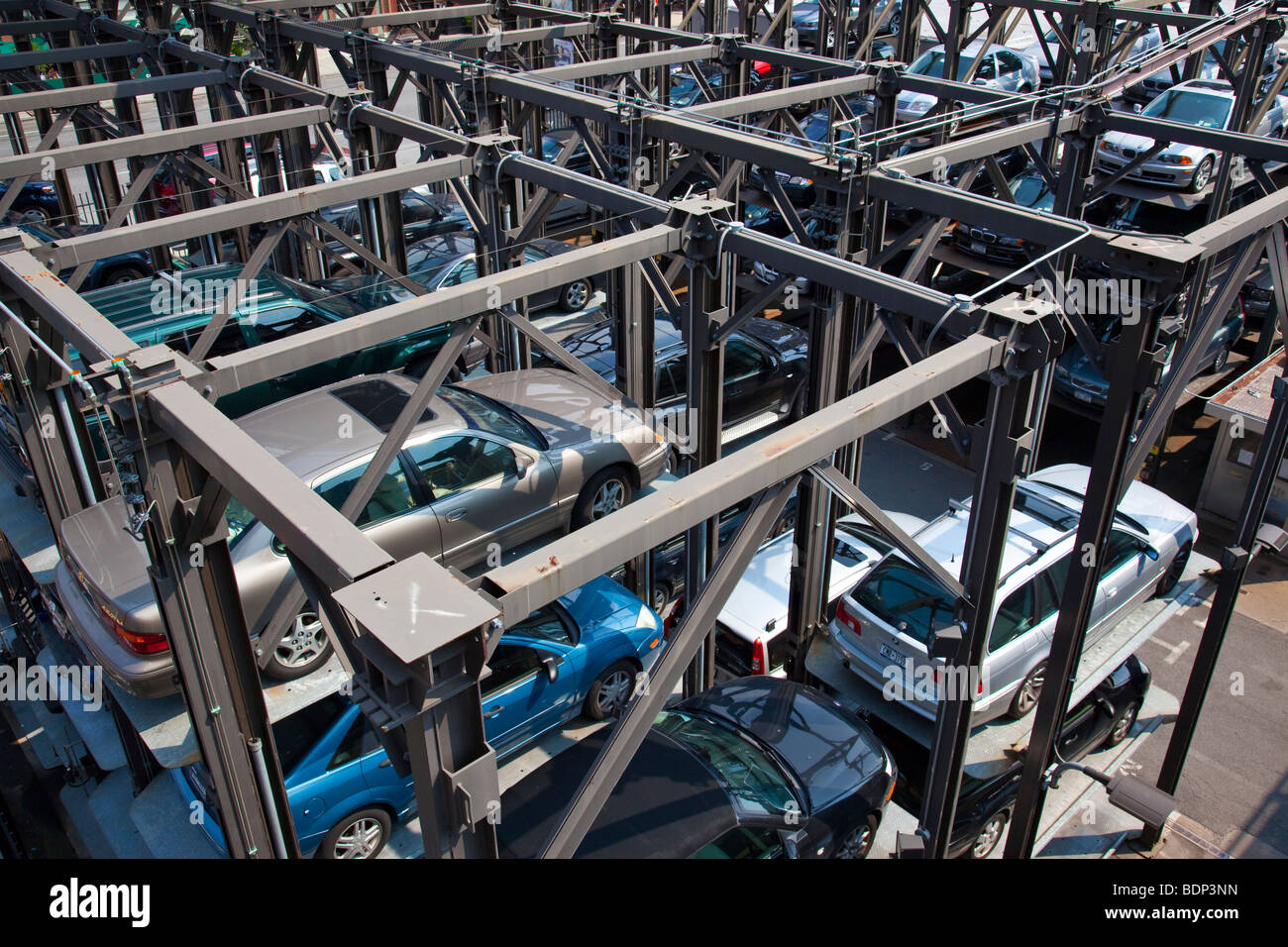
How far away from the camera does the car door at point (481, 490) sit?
20.1 ft

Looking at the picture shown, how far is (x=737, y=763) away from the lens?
630 centimetres

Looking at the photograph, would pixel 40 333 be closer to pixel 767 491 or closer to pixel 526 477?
pixel 526 477

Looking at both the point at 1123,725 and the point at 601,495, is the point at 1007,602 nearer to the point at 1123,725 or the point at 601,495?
the point at 1123,725

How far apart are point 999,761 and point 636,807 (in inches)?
115

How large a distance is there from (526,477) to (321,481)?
1320mm

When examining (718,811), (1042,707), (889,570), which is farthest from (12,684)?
(1042,707)

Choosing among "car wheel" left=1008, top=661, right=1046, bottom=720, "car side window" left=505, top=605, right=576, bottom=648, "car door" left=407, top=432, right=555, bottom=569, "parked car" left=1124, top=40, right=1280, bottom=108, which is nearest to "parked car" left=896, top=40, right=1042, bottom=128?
"parked car" left=1124, top=40, right=1280, bottom=108

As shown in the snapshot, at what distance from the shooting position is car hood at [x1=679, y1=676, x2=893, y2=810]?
21.2ft

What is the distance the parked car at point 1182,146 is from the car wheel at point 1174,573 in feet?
24.2

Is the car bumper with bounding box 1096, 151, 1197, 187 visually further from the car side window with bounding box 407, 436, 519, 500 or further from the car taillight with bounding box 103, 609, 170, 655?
the car taillight with bounding box 103, 609, 170, 655

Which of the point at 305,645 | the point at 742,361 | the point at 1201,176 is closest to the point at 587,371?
the point at 305,645

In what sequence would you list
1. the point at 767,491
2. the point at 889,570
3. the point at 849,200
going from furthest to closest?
the point at 889,570, the point at 849,200, the point at 767,491

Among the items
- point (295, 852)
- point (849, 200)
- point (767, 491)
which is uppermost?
point (849, 200)

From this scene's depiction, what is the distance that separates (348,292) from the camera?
1008cm
